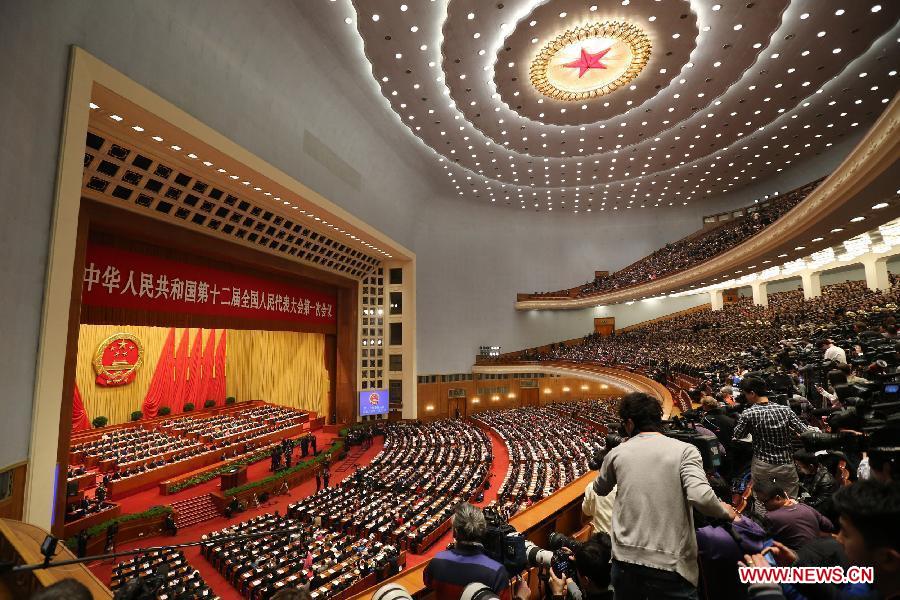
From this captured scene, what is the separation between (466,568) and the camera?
1737mm

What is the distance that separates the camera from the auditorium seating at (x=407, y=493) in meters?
9.12

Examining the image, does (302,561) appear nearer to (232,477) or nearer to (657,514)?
(232,477)

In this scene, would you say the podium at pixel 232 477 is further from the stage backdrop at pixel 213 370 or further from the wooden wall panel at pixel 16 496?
the stage backdrop at pixel 213 370

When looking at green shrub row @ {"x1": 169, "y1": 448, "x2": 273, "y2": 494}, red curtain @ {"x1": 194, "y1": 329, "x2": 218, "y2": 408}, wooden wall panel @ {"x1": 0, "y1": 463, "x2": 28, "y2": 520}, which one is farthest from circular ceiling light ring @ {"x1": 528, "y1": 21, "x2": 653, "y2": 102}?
red curtain @ {"x1": 194, "y1": 329, "x2": 218, "y2": 408}

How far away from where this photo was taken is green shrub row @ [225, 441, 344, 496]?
11.7 m

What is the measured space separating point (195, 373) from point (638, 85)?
21.9 metres

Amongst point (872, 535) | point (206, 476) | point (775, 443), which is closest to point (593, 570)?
point (872, 535)

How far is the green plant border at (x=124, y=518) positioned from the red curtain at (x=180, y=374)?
9793 millimetres

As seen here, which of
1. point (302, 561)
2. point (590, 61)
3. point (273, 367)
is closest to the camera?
point (302, 561)

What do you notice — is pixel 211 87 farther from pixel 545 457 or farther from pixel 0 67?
pixel 545 457

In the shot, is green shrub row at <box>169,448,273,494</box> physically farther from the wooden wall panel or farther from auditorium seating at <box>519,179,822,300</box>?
auditorium seating at <box>519,179,822,300</box>

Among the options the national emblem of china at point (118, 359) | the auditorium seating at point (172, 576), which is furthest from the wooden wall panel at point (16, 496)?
the national emblem of china at point (118, 359)

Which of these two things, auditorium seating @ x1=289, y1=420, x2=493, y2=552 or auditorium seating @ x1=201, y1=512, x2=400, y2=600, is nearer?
auditorium seating @ x1=201, y1=512, x2=400, y2=600

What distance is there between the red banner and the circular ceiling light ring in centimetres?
1203
